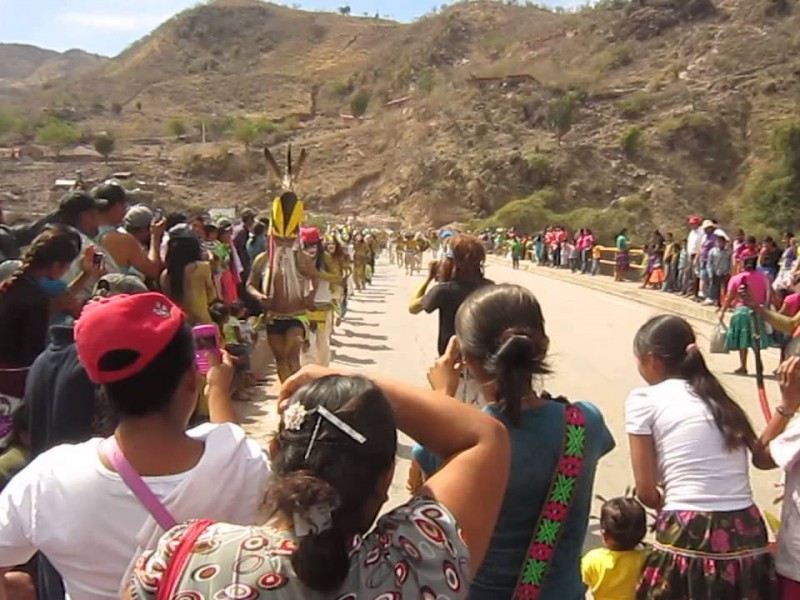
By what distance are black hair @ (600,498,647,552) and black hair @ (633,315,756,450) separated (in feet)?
2.50

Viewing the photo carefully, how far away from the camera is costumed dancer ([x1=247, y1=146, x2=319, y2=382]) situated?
8594 millimetres

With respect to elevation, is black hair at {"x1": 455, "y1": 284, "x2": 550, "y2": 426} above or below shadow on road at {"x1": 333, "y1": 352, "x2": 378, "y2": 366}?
above

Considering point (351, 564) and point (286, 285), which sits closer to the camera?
point (351, 564)

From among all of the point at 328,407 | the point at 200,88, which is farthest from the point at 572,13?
the point at 328,407

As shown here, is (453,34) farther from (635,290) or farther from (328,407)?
(328,407)

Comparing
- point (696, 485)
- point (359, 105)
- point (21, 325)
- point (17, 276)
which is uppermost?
point (359, 105)

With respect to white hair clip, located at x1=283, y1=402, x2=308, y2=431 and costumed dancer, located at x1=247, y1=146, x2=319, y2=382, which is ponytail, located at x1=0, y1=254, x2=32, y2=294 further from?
costumed dancer, located at x1=247, y1=146, x2=319, y2=382

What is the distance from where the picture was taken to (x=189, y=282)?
22.9 feet

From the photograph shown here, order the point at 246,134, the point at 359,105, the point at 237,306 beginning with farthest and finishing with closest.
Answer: the point at 359,105, the point at 246,134, the point at 237,306

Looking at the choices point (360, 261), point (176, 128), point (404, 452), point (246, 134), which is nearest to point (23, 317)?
point (404, 452)

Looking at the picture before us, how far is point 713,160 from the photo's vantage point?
66.8 metres

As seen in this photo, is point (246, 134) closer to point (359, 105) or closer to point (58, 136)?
point (58, 136)

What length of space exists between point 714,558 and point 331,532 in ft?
7.17

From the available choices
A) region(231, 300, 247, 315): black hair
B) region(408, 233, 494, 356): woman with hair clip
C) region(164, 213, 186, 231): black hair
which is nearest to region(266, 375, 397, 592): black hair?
region(408, 233, 494, 356): woman with hair clip
